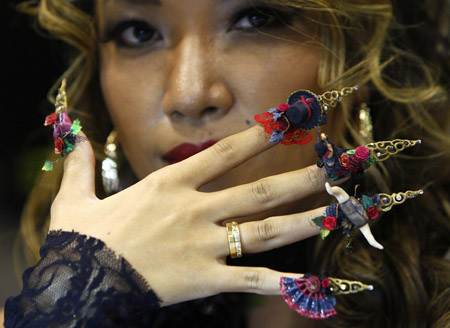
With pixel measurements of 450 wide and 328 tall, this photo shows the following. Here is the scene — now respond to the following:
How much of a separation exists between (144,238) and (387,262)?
76 centimetres

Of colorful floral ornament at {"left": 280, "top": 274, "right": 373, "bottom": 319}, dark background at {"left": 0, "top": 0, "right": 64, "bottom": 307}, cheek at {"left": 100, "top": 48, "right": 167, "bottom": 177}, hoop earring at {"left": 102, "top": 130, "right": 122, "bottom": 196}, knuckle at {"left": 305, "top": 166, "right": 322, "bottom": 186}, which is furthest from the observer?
dark background at {"left": 0, "top": 0, "right": 64, "bottom": 307}

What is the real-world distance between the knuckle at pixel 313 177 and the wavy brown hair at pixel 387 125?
0.32 metres

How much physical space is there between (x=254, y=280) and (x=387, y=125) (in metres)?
0.74

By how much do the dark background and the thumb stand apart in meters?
0.59

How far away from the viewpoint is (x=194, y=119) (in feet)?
3.76

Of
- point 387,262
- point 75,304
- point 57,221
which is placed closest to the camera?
point 75,304

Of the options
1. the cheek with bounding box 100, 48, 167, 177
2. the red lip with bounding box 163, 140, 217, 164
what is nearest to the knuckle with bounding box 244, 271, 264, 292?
the red lip with bounding box 163, 140, 217, 164

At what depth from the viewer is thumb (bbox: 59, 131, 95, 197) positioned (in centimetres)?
111

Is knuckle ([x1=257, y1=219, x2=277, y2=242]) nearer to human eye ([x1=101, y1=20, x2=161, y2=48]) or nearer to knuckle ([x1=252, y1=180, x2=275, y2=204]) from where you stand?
knuckle ([x1=252, y1=180, x2=275, y2=204])

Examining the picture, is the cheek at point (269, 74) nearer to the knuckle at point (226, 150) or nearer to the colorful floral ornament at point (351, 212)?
the knuckle at point (226, 150)

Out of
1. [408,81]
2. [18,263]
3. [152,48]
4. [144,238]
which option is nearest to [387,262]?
[408,81]

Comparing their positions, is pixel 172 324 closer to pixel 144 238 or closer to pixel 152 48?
pixel 144 238

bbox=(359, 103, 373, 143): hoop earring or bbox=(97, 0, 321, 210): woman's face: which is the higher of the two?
bbox=(97, 0, 321, 210): woman's face

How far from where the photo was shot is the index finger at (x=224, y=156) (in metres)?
1.03
